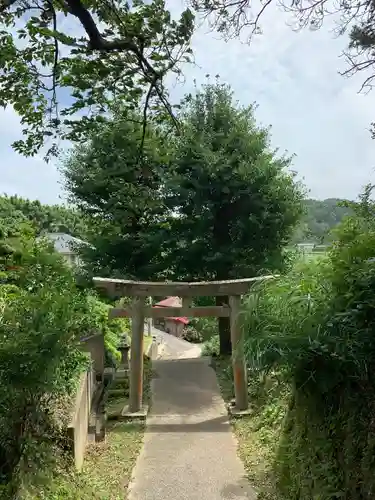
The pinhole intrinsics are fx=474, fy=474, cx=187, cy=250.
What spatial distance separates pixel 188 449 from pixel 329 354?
151 inches

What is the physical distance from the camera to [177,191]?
10.3 metres

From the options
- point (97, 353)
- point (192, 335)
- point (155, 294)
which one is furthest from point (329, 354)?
point (192, 335)

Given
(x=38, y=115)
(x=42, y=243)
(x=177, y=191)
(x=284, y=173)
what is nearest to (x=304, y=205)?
(x=284, y=173)

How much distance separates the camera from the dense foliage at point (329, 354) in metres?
2.97

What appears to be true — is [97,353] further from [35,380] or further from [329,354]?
[329,354]

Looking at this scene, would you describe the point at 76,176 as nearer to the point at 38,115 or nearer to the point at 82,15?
the point at 38,115

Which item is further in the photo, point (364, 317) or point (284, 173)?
point (284, 173)

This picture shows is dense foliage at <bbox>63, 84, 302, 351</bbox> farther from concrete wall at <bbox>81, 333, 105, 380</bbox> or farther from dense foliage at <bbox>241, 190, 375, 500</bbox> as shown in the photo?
dense foliage at <bbox>241, 190, 375, 500</bbox>

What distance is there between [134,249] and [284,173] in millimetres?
3811

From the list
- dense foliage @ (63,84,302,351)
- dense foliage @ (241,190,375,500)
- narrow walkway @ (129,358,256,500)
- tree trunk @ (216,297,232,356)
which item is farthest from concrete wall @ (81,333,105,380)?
dense foliage @ (241,190,375,500)

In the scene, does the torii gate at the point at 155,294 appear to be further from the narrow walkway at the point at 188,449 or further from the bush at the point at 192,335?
the bush at the point at 192,335

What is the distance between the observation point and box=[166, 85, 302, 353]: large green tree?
1023 cm

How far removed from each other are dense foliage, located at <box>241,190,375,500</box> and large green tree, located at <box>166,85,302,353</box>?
6224 millimetres

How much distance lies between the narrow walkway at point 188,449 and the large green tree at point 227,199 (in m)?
2.64
